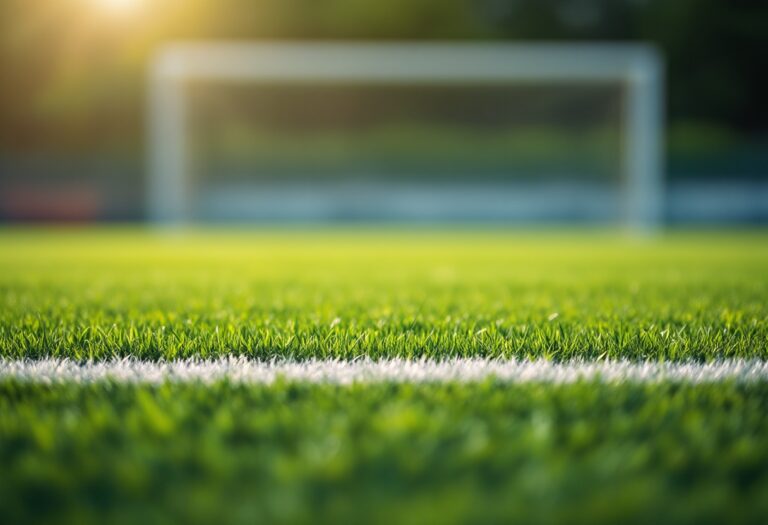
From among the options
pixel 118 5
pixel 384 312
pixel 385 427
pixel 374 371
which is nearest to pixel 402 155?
pixel 118 5

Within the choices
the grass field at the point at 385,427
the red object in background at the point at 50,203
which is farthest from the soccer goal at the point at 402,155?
the grass field at the point at 385,427

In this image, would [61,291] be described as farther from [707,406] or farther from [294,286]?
[707,406]

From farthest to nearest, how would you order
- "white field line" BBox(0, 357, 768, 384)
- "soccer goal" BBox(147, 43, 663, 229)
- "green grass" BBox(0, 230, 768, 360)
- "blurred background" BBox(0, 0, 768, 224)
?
"blurred background" BBox(0, 0, 768, 224) < "soccer goal" BBox(147, 43, 663, 229) < "green grass" BBox(0, 230, 768, 360) < "white field line" BBox(0, 357, 768, 384)

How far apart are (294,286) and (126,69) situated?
18.7m

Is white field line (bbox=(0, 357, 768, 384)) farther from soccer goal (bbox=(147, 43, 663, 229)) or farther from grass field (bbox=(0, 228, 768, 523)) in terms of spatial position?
soccer goal (bbox=(147, 43, 663, 229))

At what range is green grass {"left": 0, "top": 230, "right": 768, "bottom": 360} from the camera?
5.48ft

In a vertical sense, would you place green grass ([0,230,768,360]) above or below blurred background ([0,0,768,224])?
below

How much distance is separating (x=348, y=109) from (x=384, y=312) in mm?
14833

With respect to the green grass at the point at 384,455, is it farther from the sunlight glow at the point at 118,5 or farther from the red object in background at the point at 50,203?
the sunlight glow at the point at 118,5

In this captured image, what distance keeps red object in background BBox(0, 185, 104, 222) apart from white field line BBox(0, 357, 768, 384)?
17750 millimetres

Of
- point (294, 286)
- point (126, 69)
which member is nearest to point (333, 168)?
point (126, 69)

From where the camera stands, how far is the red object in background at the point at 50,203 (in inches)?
678

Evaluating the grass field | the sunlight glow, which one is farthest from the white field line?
the sunlight glow

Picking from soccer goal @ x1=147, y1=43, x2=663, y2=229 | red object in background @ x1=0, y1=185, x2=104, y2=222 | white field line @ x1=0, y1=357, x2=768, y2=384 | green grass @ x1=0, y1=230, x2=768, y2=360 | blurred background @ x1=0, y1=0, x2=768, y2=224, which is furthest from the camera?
red object in background @ x1=0, y1=185, x2=104, y2=222
